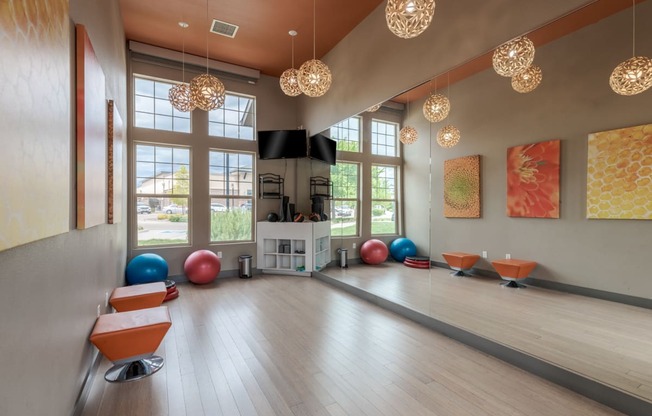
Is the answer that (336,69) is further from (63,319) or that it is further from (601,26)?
(63,319)

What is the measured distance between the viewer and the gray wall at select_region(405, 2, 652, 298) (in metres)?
2.42

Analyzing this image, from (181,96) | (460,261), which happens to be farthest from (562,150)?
(181,96)

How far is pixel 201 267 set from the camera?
17.8 feet

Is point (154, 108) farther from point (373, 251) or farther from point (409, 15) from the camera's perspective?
point (409, 15)

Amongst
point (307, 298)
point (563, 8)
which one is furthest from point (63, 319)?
point (563, 8)

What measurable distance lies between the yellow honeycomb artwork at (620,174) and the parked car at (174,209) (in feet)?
20.4

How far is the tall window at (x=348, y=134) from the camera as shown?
538cm

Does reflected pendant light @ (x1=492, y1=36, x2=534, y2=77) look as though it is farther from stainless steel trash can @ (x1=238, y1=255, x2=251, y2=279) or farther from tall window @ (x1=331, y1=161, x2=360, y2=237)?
stainless steel trash can @ (x1=238, y1=255, x2=251, y2=279)

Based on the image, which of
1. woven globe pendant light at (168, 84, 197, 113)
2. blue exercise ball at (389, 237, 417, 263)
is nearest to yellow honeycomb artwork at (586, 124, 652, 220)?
blue exercise ball at (389, 237, 417, 263)

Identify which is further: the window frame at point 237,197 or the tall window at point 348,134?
the window frame at point 237,197

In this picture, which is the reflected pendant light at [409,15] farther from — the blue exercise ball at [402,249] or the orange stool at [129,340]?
the orange stool at [129,340]

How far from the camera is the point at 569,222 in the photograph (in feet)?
9.72

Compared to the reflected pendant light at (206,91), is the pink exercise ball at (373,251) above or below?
below

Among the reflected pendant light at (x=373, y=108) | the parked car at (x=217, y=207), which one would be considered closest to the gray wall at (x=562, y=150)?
the reflected pendant light at (x=373, y=108)
